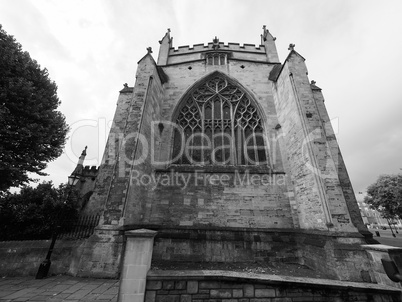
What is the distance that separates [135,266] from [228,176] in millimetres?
5494

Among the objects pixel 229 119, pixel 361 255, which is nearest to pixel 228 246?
pixel 361 255

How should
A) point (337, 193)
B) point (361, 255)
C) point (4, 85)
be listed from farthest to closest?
point (4, 85), point (337, 193), point (361, 255)

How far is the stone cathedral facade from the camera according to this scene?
556cm

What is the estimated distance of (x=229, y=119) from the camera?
9.58 meters

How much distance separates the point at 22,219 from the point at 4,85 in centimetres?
592

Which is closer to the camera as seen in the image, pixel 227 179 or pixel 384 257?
pixel 384 257

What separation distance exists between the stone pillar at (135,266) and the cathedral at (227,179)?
0.12ft

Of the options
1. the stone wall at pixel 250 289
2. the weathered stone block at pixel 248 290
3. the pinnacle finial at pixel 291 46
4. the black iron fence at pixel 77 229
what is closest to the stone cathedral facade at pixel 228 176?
the pinnacle finial at pixel 291 46

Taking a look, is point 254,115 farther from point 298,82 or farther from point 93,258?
point 93,258

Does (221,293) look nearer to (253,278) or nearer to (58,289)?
(253,278)

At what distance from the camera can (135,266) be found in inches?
115

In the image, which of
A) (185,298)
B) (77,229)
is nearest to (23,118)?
(77,229)

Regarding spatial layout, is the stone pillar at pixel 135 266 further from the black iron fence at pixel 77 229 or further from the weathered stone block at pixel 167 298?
the black iron fence at pixel 77 229

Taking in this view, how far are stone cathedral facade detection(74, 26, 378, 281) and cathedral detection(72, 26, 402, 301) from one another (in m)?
0.04
